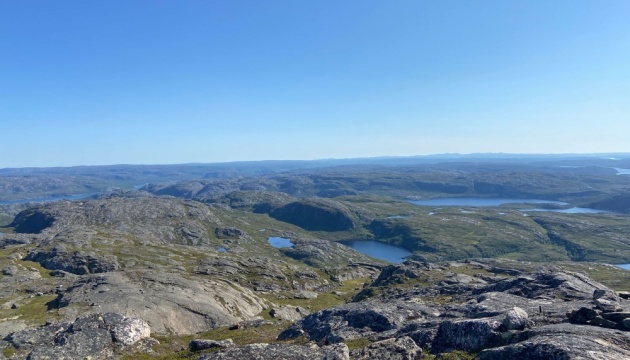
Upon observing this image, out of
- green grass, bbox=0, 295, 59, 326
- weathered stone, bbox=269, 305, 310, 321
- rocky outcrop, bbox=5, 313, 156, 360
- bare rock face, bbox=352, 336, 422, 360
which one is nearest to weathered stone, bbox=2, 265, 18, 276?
green grass, bbox=0, 295, 59, 326

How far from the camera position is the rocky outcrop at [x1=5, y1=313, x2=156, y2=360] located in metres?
32.9

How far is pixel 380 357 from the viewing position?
88.4ft

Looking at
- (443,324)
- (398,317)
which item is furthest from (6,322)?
(443,324)

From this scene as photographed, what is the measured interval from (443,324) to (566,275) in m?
34.1

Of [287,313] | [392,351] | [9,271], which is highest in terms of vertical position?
[392,351]

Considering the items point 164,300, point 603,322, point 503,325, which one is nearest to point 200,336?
point 164,300

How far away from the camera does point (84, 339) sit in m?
34.8

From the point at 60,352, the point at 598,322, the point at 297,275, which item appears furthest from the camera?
the point at 297,275

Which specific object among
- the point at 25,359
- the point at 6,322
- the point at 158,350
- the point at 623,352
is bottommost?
the point at 6,322

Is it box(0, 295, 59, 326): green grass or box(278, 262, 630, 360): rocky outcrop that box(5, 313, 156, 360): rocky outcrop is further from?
box(0, 295, 59, 326): green grass

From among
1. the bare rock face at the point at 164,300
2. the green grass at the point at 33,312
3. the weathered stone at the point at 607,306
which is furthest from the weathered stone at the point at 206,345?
the green grass at the point at 33,312

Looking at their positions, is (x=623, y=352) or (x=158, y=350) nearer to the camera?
(x=623, y=352)

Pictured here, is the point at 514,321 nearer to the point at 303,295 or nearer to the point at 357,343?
the point at 357,343

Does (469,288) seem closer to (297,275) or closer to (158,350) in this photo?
(158,350)
